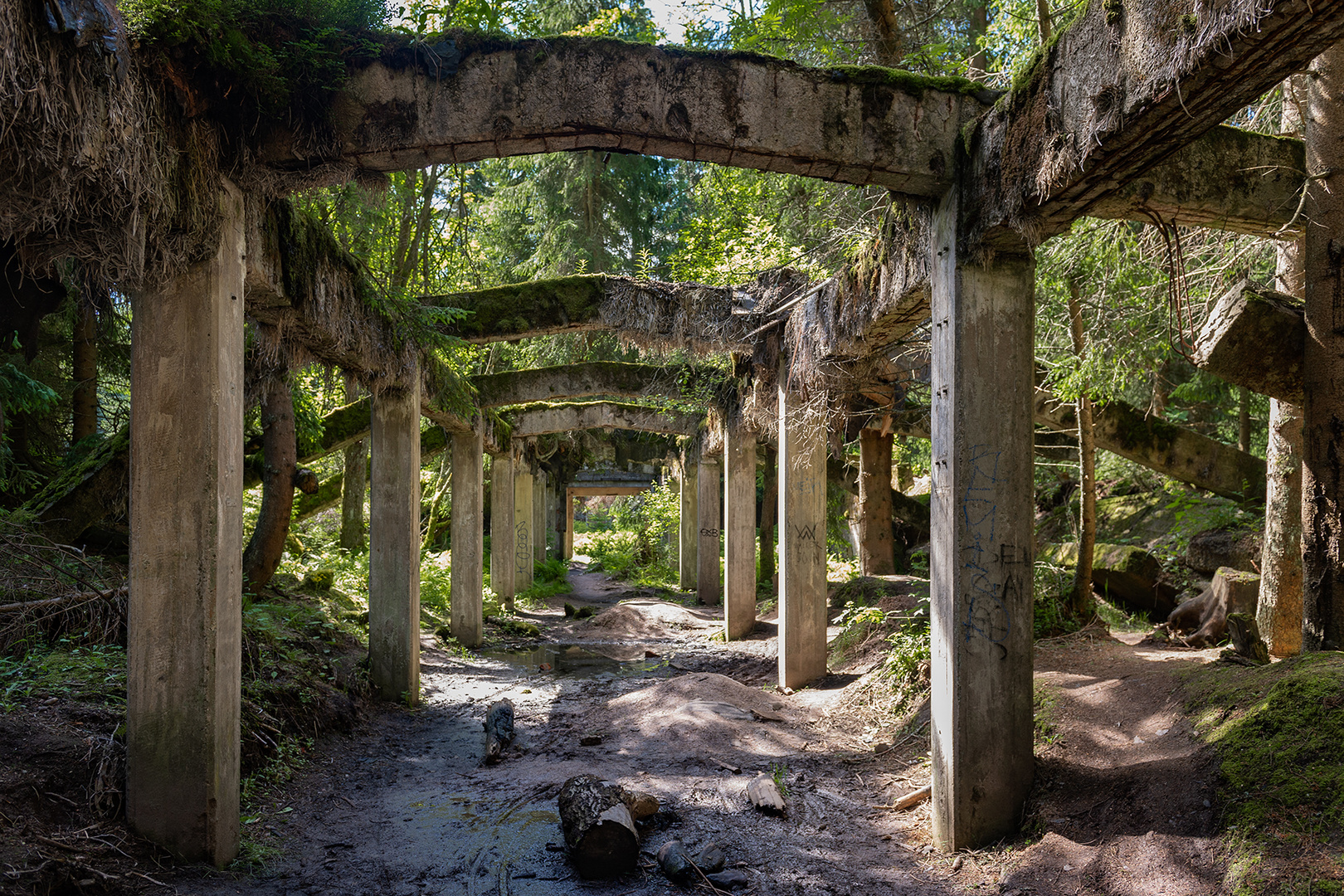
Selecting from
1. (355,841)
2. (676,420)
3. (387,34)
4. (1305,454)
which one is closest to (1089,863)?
(1305,454)

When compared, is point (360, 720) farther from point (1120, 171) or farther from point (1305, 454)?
point (1305, 454)

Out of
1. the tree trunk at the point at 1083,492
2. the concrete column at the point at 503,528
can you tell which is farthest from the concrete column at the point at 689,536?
the tree trunk at the point at 1083,492

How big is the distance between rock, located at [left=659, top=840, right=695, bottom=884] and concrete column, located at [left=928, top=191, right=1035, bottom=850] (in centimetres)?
149

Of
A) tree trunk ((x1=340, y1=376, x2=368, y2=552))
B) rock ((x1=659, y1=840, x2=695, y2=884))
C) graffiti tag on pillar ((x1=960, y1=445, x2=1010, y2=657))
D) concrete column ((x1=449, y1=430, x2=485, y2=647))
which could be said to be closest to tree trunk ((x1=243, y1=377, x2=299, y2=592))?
concrete column ((x1=449, y1=430, x2=485, y2=647))

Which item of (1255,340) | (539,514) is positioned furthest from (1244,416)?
(539,514)

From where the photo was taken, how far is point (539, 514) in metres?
23.8

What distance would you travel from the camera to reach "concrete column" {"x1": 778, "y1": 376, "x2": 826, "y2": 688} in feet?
29.5

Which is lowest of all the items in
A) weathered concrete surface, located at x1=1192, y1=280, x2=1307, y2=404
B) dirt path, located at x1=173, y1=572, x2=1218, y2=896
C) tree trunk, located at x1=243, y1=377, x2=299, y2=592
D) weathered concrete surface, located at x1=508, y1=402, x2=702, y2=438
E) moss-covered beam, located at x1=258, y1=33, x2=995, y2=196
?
dirt path, located at x1=173, y1=572, x2=1218, y2=896

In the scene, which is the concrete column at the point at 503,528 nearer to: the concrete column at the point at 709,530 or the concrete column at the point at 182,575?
the concrete column at the point at 709,530

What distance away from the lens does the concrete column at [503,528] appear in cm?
1656

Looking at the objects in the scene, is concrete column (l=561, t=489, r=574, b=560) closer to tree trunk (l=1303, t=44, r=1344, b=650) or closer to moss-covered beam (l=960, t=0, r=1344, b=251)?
tree trunk (l=1303, t=44, r=1344, b=650)

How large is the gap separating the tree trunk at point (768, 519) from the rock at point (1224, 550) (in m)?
7.60

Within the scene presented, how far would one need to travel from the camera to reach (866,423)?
10.6 m

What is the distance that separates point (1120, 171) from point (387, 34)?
395cm
